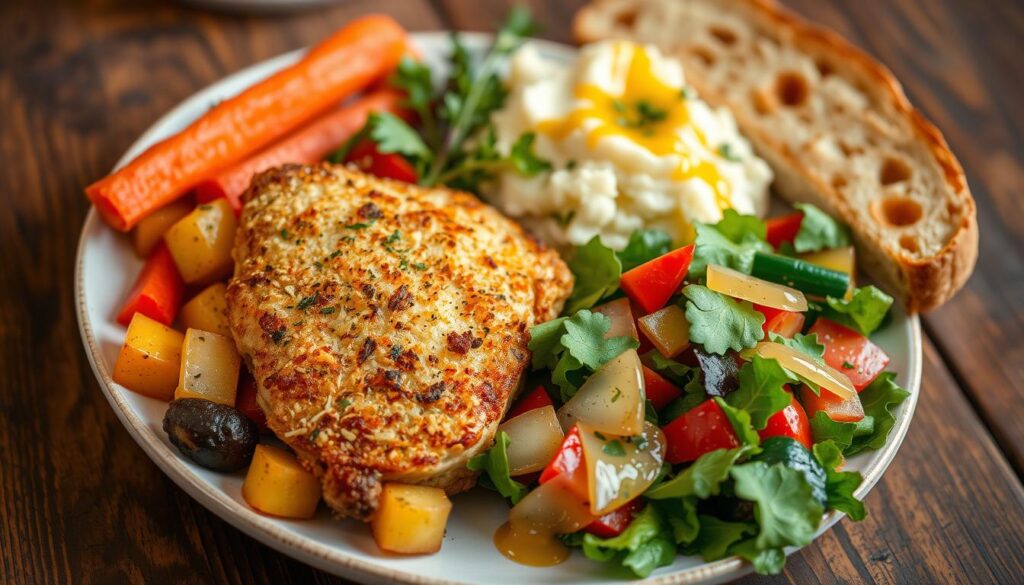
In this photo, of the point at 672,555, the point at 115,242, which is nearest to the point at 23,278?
the point at 115,242

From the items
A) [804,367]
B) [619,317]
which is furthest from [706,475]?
[619,317]

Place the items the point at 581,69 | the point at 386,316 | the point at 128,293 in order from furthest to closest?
the point at 581,69, the point at 128,293, the point at 386,316

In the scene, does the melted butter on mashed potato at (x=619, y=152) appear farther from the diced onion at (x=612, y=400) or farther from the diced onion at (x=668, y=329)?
the diced onion at (x=612, y=400)

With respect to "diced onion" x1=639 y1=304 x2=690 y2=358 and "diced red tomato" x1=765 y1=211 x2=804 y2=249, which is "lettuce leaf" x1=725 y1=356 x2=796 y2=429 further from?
"diced red tomato" x1=765 y1=211 x2=804 y2=249

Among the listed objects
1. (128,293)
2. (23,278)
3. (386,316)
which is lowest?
(23,278)

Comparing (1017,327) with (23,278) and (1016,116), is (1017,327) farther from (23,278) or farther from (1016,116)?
(23,278)

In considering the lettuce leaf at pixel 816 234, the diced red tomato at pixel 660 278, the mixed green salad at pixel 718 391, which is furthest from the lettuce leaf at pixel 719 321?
the lettuce leaf at pixel 816 234

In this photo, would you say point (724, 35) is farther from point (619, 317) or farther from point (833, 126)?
point (619, 317)
